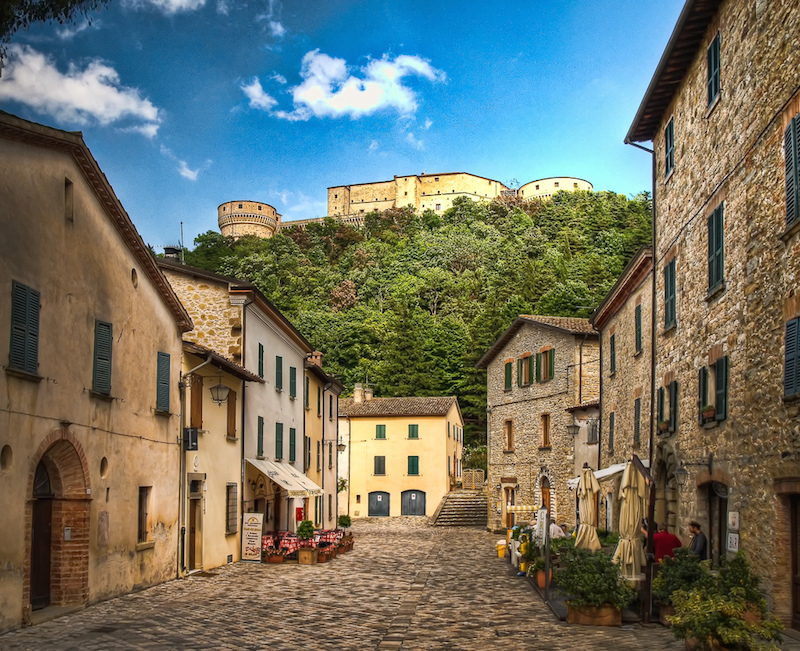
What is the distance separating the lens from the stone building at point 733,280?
10.1 m

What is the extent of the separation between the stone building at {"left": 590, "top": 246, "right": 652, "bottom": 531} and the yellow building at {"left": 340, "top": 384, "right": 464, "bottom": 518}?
23169 millimetres

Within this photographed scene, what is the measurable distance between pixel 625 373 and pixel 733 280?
993 centimetres

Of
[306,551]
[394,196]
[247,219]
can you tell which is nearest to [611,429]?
[306,551]

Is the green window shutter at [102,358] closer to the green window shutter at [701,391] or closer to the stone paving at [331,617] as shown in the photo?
the stone paving at [331,617]

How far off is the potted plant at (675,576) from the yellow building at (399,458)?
3702cm

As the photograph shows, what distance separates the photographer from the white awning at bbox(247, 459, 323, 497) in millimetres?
22141

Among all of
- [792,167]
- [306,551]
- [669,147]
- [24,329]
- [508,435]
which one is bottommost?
[306,551]

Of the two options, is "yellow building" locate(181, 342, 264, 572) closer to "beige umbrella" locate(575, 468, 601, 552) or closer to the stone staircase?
"beige umbrella" locate(575, 468, 601, 552)

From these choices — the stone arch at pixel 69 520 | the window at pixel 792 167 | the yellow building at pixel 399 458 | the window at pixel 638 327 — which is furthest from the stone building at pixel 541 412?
the stone arch at pixel 69 520

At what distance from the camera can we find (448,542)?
1240 inches

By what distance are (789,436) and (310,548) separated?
14.7 meters

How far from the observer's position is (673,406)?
51.9ft

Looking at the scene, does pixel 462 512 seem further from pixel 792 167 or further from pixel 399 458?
pixel 792 167

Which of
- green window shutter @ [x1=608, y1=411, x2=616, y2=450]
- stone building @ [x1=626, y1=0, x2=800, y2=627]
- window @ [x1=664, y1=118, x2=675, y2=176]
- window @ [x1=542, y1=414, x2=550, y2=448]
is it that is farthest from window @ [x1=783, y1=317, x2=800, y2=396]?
window @ [x1=542, y1=414, x2=550, y2=448]
